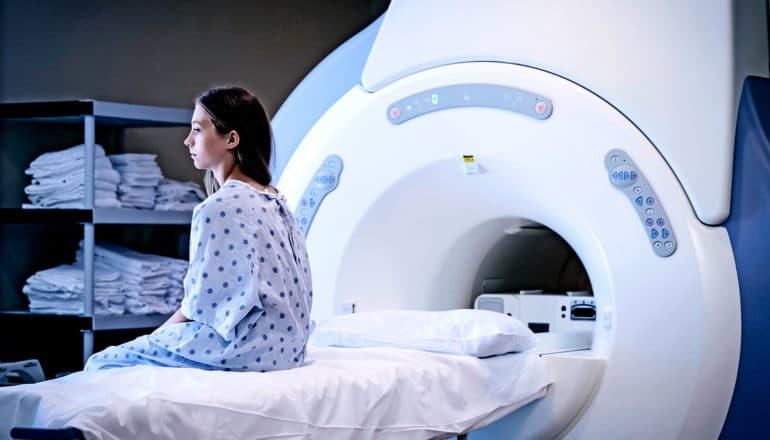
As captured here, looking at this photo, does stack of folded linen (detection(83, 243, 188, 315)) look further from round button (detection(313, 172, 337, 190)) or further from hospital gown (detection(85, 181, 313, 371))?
hospital gown (detection(85, 181, 313, 371))

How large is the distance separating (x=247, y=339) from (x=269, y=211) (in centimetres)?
25

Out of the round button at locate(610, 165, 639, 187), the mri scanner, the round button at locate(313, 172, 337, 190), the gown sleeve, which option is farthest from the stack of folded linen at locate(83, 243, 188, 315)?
the round button at locate(610, 165, 639, 187)

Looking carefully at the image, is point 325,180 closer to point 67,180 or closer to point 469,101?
point 469,101

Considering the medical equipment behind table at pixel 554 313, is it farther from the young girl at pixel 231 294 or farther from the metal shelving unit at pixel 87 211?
the metal shelving unit at pixel 87 211

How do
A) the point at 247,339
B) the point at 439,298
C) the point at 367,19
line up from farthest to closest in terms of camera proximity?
the point at 367,19 → the point at 439,298 → the point at 247,339

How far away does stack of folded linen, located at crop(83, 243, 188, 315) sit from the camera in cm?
314

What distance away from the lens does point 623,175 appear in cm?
217

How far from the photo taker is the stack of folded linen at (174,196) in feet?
10.7

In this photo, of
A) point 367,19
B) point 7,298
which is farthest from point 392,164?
point 367,19

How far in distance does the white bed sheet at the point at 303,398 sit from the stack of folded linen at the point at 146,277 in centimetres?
111

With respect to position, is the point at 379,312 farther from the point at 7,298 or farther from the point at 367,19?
the point at 367,19

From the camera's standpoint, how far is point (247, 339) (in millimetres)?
1799

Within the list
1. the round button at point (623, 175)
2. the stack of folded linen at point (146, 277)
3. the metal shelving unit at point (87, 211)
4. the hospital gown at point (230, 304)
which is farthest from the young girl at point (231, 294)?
the stack of folded linen at point (146, 277)

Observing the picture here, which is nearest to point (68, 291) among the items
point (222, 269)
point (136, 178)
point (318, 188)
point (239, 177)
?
point (136, 178)
